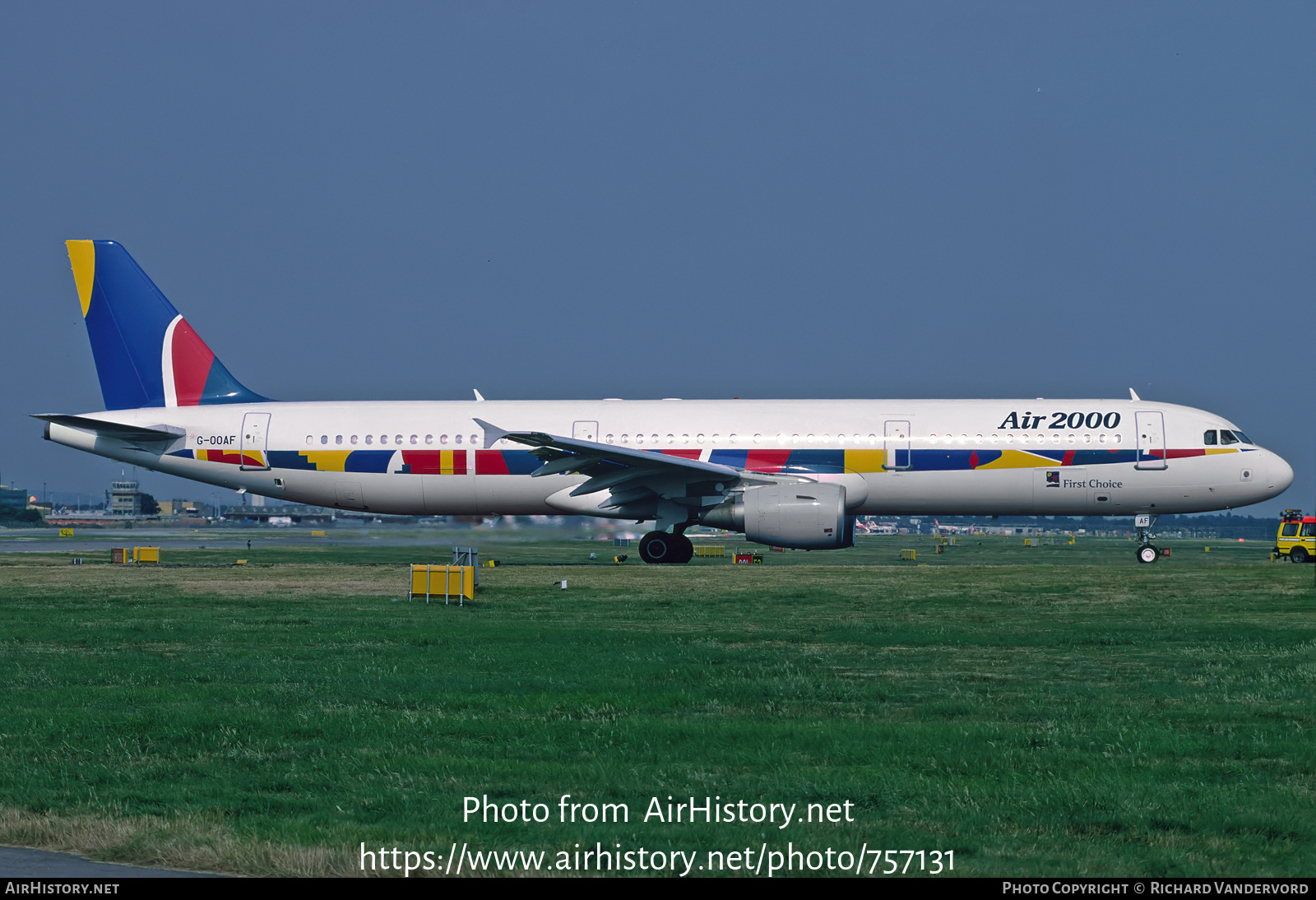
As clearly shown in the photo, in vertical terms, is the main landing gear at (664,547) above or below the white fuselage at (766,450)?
below

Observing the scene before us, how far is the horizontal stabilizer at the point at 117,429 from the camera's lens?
→ 101 ft

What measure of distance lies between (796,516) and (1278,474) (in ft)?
39.5

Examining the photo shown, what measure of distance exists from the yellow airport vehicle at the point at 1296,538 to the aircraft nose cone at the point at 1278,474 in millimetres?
8216

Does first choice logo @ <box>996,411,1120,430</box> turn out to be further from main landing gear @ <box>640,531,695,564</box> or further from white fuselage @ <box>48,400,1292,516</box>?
main landing gear @ <box>640,531,695,564</box>

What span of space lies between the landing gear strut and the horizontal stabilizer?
76.1 ft

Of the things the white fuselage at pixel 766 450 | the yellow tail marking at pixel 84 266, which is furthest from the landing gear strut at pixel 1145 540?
the yellow tail marking at pixel 84 266

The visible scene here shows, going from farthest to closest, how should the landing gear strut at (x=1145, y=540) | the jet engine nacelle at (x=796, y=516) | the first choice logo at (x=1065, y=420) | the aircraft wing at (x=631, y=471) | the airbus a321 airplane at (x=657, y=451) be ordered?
the landing gear strut at (x=1145, y=540), the first choice logo at (x=1065, y=420), the airbus a321 airplane at (x=657, y=451), the aircraft wing at (x=631, y=471), the jet engine nacelle at (x=796, y=516)

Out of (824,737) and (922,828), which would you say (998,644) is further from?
(922,828)

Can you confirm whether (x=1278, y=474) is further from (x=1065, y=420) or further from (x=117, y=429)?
(x=117, y=429)

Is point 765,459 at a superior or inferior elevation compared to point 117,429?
inferior

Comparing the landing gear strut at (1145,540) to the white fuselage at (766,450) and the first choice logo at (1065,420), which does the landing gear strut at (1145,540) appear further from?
the first choice logo at (1065,420)

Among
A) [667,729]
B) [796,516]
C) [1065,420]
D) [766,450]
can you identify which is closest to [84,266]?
[766,450]

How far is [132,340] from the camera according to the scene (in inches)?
1280
